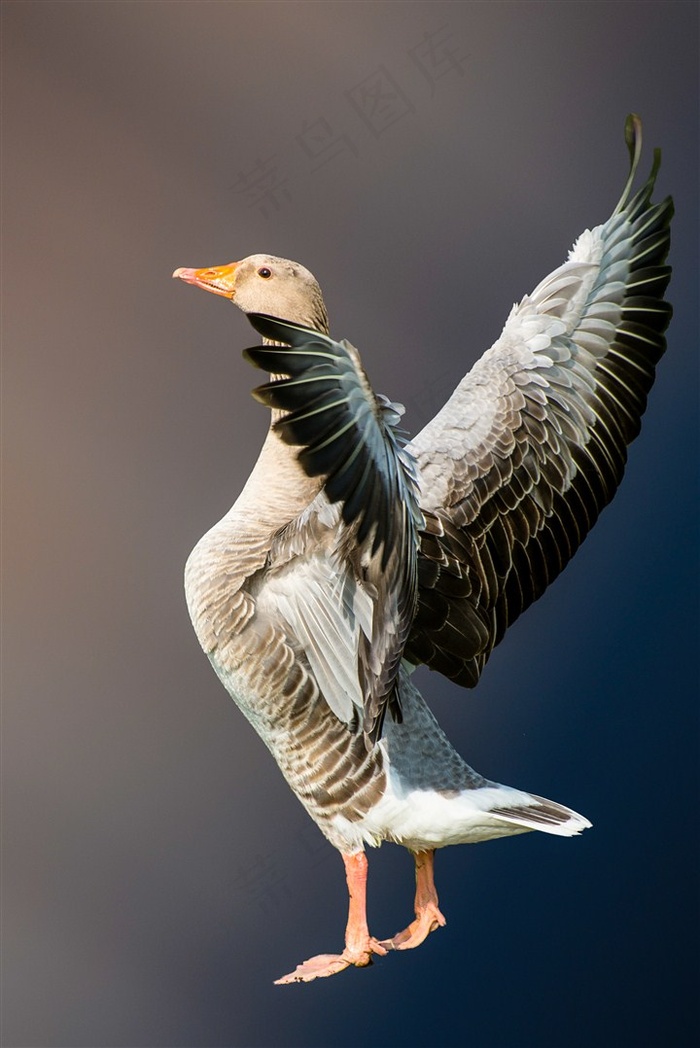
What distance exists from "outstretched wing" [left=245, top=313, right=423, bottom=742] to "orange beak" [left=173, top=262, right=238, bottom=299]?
303 millimetres

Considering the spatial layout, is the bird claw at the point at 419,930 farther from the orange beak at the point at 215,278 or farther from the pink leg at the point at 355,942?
the orange beak at the point at 215,278

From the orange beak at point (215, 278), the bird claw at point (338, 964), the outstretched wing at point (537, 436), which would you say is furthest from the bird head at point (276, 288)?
the bird claw at point (338, 964)

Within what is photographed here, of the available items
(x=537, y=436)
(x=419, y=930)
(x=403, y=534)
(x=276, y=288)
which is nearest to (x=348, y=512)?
(x=403, y=534)

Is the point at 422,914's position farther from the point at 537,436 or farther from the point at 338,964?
the point at 537,436

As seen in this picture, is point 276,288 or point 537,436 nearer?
point 276,288

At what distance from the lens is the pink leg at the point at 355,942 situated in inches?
47.5

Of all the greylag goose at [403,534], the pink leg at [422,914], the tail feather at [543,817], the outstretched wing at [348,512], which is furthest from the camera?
the pink leg at [422,914]

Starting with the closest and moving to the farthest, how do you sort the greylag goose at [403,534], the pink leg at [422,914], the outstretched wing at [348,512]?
the outstretched wing at [348,512] < the greylag goose at [403,534] < the pink leg at [422,914]

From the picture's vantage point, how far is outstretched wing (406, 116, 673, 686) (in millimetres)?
1327

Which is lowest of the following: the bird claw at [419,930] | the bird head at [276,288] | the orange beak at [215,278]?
the bird claw at [419,930]

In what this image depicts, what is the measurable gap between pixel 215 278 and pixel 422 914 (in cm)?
77

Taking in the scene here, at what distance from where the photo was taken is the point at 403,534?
1.05 meters

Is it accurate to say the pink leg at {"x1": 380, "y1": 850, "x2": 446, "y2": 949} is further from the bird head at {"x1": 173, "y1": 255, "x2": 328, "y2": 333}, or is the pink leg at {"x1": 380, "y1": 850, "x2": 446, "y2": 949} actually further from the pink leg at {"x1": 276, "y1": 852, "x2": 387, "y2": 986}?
the bird head at {"x1": 173, "y1": 255, "x2": 328, "y2": 333}

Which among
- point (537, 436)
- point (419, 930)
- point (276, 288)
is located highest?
point (276, 288)
